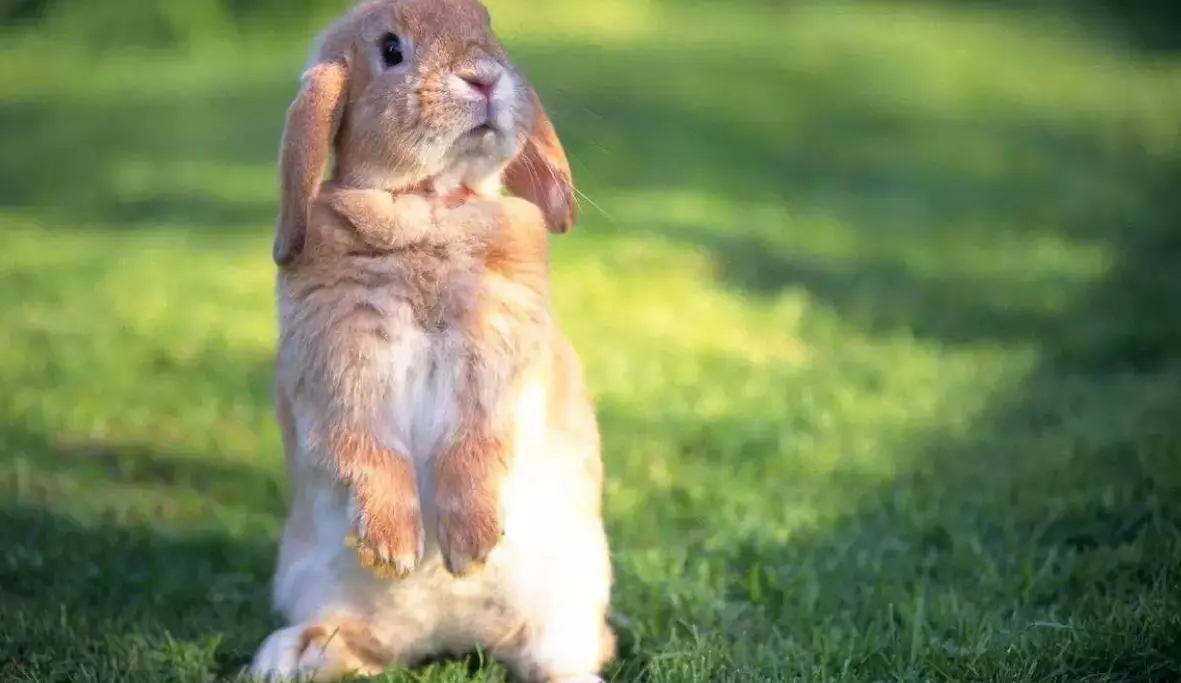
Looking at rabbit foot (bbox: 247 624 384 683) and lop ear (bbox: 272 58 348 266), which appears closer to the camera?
lop ear (bbox: 272 58 348 266)

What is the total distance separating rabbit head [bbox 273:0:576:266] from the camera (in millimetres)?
2725

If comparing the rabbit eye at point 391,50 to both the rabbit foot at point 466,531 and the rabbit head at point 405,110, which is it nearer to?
the rabbit head at point 405,110

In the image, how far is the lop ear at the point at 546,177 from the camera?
299cm

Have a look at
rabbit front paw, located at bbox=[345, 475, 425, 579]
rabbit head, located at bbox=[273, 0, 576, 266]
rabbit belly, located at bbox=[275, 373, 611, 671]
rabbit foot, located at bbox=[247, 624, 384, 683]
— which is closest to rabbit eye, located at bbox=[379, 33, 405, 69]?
rabbit head, located at bbox=[273, 0, 576, 266]

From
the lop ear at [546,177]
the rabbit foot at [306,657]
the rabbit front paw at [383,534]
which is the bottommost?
the rabbit foot at [306,657]

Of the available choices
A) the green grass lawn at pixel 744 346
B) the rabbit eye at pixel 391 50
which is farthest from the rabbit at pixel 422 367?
the green grass lawn at pixel 744 346

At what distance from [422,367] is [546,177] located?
529 millimetres

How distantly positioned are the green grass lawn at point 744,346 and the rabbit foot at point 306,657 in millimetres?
177

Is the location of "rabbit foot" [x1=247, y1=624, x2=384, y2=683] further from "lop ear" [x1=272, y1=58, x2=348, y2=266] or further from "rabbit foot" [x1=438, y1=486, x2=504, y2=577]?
"lop ear" [x1=272, y1=58, x2=348, y2=266]

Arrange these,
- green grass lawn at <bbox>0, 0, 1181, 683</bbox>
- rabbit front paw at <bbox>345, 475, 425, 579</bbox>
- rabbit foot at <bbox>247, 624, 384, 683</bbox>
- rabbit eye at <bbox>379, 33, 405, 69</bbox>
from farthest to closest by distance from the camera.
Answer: green grass lawn at <bbox>0, 0, 1181, 683</bbox>
rabbit foot at <bbox>247, 624, 384, 683</bbox>
rabbit eye at <bbox>379, 33, 405, 69</bbox>
rabbit front paw at <bbox>345, 475, 425, 579</bbox>

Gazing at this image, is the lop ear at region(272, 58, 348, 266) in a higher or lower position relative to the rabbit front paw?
higher

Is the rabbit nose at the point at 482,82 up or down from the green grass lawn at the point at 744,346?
up

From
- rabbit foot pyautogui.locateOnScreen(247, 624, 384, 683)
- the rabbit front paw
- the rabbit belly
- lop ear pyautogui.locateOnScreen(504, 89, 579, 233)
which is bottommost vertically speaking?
rabbit foot pyautogui.locateOnScreen(247, 624, 384, 683)

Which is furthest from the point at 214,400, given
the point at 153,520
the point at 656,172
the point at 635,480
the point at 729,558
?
the point at 656,172
